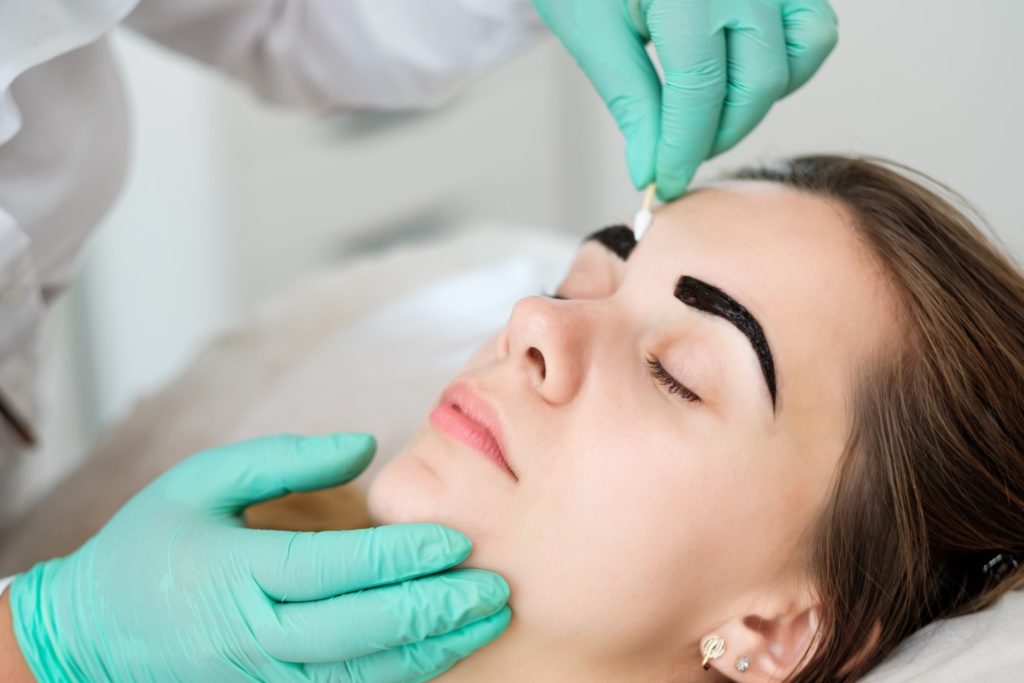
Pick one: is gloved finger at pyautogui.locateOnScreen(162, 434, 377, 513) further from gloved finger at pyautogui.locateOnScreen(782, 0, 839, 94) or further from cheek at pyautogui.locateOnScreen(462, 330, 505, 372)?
gloved finger at pyautogui.locateOnScreen(782, 0, 839, 94)

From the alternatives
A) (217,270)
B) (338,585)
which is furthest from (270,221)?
(338,585)

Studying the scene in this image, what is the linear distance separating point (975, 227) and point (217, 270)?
1843mm

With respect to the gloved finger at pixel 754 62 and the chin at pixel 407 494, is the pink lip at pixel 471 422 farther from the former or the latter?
the gloved finger at pixel 754 62

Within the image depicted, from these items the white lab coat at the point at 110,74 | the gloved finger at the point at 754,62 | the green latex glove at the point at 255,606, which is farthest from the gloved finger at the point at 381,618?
the gloved finger at the point at 754,62

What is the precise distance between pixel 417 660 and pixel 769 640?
349 millimetres

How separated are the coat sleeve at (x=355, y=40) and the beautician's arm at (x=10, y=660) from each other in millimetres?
771

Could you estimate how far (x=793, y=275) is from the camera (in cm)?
104

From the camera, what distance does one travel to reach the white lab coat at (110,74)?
1109mm

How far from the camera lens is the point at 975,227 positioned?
3.80 ft

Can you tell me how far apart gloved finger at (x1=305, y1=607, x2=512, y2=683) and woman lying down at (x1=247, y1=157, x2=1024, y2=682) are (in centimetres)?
3

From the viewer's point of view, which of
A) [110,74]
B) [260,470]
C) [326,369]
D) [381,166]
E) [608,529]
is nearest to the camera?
[608,529]

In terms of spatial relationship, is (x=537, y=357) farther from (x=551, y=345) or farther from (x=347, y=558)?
(x=347, y=558)

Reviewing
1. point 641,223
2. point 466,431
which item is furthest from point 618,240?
point 466,431

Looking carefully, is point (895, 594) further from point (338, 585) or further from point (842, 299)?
point (338, 585)
